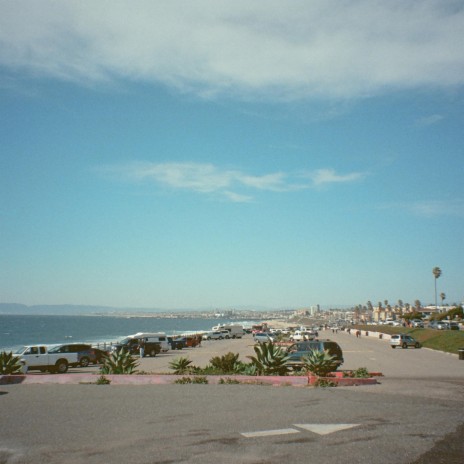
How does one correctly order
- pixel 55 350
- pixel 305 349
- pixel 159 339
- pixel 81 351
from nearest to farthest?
pixel 305 349 → pixel 55 350 → pixel 81 351 → pixel 159 339

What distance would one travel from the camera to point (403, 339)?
55094mm

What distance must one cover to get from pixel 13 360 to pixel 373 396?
49.8 ft

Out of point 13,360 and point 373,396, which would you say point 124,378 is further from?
point 373,396

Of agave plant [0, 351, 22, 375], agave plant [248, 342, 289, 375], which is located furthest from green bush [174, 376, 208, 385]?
agave plant [0, 351, 22, 375]

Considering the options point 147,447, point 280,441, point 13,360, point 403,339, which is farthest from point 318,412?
point 403,339

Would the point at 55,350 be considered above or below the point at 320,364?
below

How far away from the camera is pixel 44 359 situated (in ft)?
103

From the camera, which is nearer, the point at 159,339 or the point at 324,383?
the point at 324,383

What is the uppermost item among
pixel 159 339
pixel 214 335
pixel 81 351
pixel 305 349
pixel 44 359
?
pixel 305 349

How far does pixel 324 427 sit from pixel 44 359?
24.9 metres

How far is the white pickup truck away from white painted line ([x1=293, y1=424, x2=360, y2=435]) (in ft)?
79.3

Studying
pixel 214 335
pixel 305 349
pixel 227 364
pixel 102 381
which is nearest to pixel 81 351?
pixel 305 349

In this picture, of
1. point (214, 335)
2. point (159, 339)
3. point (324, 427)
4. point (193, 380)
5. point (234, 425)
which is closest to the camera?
point (324, 427)

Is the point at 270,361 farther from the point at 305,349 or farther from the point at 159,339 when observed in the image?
the point at 159,339
